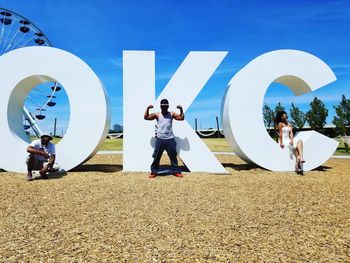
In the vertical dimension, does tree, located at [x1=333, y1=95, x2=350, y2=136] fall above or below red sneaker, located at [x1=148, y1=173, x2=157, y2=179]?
above

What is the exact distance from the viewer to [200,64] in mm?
7516

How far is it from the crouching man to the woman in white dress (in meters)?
5.52

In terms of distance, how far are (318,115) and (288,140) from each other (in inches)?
743

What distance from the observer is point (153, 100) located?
292 inches

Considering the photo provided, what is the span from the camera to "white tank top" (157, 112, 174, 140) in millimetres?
6992

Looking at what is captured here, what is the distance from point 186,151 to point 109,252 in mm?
4552

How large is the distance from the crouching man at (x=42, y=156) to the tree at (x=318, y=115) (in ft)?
73.0

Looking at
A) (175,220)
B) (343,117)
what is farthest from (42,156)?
(343,117)

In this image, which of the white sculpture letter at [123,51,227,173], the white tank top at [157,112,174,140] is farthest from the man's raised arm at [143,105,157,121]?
the white sculpture letter at [123,51,227,173]

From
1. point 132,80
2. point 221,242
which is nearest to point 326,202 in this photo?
point 221,242

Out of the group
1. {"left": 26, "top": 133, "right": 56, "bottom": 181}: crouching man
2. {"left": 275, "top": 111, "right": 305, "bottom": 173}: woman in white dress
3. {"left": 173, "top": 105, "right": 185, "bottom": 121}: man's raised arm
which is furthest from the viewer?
{"left": 275, "top": 111, "right": 305, "bottom": 173}: woman in white dress

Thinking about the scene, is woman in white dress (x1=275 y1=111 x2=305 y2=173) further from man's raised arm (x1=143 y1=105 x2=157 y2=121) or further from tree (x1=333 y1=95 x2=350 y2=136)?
tree (x1=333 y1=95 x2=350 y2=136)

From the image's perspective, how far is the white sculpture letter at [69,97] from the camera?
24.0 feet

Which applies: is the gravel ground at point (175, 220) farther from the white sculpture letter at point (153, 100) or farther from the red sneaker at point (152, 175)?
the white sculpture letter at point (153, 100)
